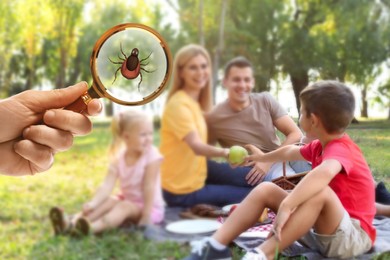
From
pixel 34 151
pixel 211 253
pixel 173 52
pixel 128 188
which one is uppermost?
pixel 173 52

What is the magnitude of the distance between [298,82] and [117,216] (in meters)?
1.42

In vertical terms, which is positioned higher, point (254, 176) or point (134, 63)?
point (134, 63)

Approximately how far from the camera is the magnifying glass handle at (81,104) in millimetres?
478

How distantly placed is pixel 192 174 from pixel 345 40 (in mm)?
518

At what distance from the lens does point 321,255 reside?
469mm

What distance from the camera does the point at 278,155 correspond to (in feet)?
1.61

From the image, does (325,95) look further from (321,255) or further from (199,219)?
(199,219)

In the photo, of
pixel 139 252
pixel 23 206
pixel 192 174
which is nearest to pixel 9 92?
pixel 23 206

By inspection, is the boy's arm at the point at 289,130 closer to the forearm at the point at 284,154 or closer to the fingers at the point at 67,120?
the forearm at the point at 284,154

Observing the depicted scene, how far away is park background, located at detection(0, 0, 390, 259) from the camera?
0.57 meters

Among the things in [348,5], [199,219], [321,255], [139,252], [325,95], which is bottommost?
[139,252]

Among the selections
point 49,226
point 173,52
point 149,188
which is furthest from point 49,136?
point 173,52

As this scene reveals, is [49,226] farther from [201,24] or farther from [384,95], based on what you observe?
[384,95]

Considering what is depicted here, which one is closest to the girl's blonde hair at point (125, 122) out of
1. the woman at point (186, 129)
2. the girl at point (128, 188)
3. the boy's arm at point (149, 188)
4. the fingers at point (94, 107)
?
the girl at point (128, 188)
